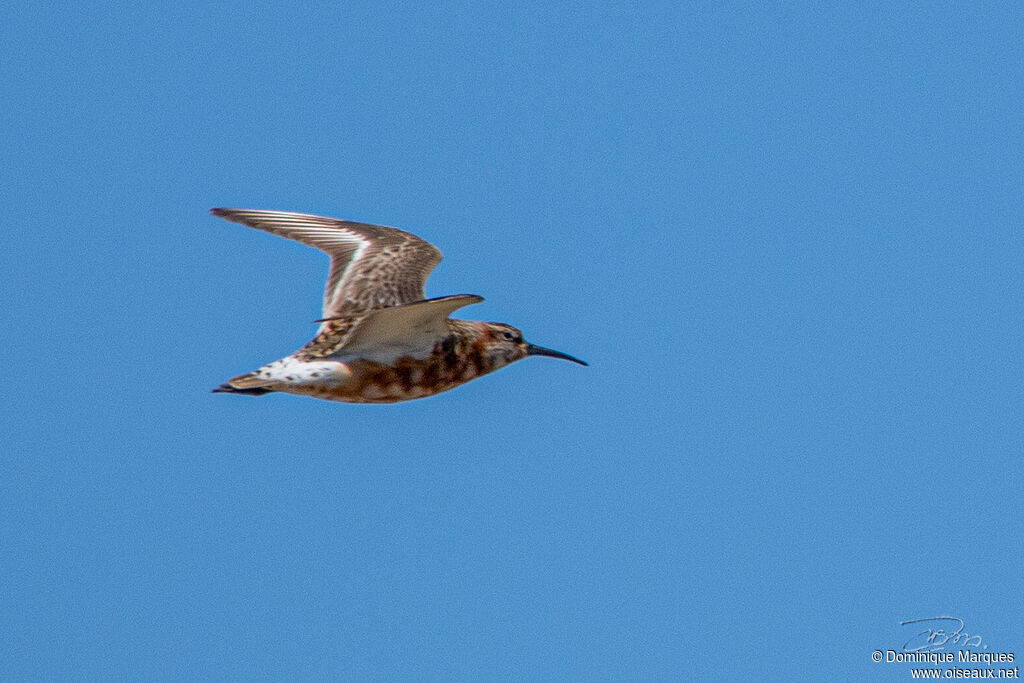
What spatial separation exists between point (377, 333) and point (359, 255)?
104 inches

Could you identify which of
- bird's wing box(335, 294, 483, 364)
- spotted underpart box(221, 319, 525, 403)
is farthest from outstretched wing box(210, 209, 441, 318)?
bird's wing box(335, 294, 483, 364)

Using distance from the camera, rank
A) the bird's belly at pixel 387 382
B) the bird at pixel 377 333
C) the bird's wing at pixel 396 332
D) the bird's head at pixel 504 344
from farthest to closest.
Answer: the bird's head at pixel 504 344
the bird's belly at pixel 387 382
the bird at pixel 377 333
the bird's wing at pixel 396 332

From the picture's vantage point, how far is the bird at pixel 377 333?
1253cm

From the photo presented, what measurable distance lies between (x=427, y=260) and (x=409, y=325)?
2285mm

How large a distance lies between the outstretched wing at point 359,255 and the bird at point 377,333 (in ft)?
0.04

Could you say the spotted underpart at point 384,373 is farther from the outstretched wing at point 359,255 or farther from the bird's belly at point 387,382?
the outstretched wing at point 359,255

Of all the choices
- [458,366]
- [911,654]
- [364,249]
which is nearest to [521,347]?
[458,366]

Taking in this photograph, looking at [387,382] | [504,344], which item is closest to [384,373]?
[387,382]

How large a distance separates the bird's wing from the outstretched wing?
927mm

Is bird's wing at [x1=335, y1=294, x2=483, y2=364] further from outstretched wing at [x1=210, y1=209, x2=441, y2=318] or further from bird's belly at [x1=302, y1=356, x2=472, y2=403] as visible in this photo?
outstretched wing at [x1=210, y1=209, x2=441, y2=318]

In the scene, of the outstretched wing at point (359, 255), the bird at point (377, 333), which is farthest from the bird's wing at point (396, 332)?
the outstretched wing at point (359, 255)

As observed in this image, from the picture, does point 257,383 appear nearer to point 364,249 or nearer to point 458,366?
point 458,366

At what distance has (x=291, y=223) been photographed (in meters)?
15.7

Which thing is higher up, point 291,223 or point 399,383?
point 291,223
